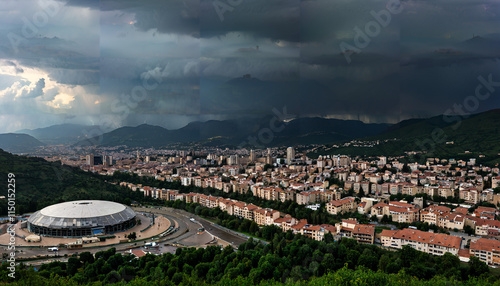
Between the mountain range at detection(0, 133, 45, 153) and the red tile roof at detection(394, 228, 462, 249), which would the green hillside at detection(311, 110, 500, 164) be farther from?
the mountain range at detection(0, 133, 45, 153)

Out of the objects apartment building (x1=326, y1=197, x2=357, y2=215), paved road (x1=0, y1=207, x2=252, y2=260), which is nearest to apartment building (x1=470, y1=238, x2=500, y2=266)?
apartment building (x1=326, y1=197, x2=357, y2=215)

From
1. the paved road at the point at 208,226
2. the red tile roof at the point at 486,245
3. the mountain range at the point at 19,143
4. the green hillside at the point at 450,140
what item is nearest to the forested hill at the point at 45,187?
the paved road at the point at 208,226

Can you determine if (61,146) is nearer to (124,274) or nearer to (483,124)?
(124,274)

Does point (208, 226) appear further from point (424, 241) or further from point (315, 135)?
point (315, 135)

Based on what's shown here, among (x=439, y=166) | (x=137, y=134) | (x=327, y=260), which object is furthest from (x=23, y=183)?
(x=137, y=134)

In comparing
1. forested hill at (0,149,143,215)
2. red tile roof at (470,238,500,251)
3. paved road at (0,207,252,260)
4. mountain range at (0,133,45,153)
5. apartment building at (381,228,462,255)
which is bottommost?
paved road at (0,207,252,260)

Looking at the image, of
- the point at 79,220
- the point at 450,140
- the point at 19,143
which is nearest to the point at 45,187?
the point at 79,220

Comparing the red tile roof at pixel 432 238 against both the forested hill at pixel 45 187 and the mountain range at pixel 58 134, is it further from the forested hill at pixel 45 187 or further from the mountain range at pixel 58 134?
the mountain range at pixel 58 134
